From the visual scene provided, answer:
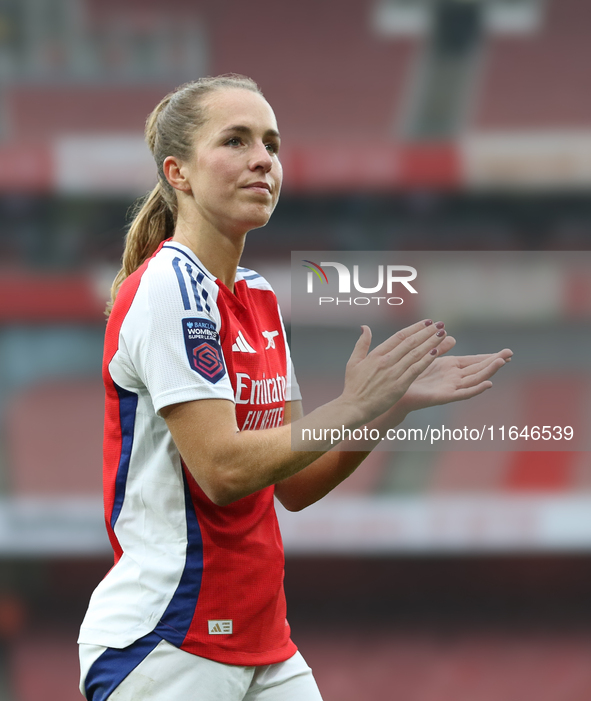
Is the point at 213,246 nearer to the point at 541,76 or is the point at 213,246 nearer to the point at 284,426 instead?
the point at 284,426

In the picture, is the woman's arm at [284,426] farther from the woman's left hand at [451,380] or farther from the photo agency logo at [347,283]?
the photo agency logo at [347,283]

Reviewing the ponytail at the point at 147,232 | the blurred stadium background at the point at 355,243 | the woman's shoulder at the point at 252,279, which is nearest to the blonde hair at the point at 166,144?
the ponytail at the point at 147,232

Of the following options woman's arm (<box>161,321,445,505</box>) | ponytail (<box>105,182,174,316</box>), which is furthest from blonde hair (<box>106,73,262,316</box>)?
woman's arm (<box>161,321,445,505</box>)

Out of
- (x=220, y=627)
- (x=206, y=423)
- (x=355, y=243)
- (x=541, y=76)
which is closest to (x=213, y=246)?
(x=206, y=423)

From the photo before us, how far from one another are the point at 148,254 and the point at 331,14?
6.31 m

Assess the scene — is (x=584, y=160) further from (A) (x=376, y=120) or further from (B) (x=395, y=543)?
(B) (x=395, y=543)

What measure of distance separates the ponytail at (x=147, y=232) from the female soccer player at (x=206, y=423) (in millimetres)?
54

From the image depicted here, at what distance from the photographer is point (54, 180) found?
5.76 meters

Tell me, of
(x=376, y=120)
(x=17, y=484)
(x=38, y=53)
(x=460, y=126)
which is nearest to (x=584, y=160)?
(x=460, y=126)

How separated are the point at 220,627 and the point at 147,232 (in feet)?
1.57

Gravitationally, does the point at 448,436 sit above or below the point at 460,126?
below

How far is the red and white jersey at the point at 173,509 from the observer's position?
85 centimetres

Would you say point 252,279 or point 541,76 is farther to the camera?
point 541,76

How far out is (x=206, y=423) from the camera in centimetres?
81
